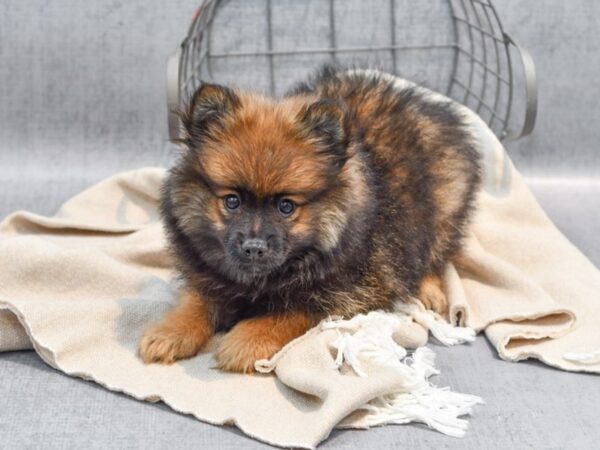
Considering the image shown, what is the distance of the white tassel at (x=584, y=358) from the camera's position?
3.60 meters

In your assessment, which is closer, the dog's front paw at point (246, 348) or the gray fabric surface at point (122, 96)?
the dog's front paw at point (246, 348)

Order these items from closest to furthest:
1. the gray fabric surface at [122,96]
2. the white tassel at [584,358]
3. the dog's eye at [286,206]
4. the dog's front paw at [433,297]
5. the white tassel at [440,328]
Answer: the dog's eye at [286,206]
the white tassel at [584,358]
the white tassel at [440,328]
the dog's front paw at [433,297]
the gray fabric surface at [122,96]

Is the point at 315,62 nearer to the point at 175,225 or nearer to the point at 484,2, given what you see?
the point at 484,2

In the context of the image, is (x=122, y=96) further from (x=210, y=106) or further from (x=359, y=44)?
(x=210, y=106)

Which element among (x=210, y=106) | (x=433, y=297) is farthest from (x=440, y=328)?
(x=210, y=106)

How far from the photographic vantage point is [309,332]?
352cm

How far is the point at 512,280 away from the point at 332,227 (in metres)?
1.08

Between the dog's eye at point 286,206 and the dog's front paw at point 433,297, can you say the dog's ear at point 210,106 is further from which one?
the dog's front paw at point 433,297

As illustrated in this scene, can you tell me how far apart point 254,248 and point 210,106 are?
1.79 ft

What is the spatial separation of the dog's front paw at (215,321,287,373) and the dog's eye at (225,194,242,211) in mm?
459

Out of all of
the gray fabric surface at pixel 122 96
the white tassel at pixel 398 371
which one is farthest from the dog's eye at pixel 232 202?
the gray fabric surface at pixel 122 96

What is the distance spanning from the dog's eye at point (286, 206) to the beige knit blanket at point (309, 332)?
46 centimetres

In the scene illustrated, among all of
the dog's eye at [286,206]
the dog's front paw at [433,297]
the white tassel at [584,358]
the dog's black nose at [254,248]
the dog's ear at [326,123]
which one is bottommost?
the white tassel at [584,358]

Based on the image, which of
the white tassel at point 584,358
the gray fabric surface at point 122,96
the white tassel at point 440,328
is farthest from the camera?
the gray fabric surface at point 122,96
